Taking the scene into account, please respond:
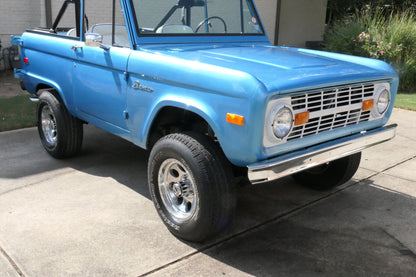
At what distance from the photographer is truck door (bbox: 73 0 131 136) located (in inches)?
141

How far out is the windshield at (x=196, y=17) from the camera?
12.0 ft

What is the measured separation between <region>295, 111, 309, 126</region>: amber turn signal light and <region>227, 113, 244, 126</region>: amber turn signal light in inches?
15.4

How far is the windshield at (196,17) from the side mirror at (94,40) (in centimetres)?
35

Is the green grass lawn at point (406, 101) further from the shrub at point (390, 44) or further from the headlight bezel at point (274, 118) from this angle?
the headlight bezel at point (274, 118)

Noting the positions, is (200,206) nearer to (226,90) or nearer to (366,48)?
(226,90)

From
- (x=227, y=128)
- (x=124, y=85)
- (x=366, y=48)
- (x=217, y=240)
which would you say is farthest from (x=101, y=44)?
(x=366, y=48)

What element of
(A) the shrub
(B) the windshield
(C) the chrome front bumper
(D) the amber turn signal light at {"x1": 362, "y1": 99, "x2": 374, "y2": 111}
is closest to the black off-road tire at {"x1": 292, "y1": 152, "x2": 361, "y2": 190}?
(C) the chrome front bumper

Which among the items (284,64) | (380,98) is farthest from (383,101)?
(284,64)

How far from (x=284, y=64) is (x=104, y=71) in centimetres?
158

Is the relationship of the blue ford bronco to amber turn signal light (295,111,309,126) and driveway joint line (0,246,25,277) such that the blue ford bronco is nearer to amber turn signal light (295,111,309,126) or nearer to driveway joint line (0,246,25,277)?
amber turn signal light (295,111,309,126)

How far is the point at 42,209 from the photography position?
3.63 metres

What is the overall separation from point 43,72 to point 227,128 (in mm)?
2824

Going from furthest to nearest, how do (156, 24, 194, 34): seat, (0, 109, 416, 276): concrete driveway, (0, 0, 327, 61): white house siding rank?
(0, 0, 327, 61): white house siding → (156, 24, 194, 34): seat → (0, 109, 416, 276): concrete driveway

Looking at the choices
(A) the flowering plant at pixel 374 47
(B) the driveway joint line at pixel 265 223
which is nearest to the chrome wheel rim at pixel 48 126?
(B) the driveway joint line at pixel 265 223
